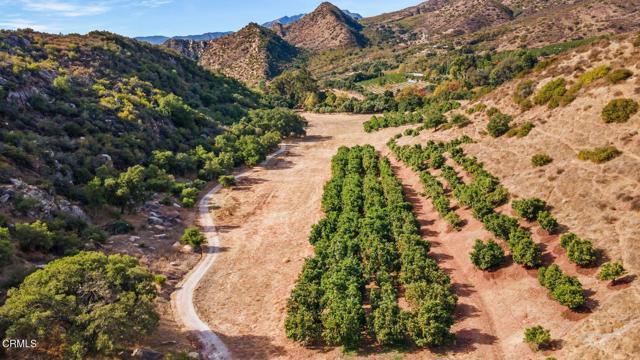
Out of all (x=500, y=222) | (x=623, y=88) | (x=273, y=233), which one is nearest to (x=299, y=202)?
(x=273, y=233)

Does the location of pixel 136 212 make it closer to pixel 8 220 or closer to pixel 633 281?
pixel 8 220

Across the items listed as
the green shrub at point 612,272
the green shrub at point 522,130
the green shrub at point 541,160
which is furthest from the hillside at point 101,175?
the green shrub at point 522,130

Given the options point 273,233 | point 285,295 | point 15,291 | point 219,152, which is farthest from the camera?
point 219,152

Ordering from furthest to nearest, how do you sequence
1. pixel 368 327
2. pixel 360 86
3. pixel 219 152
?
pixel 360 86, pixel 219 152, pixel 368 327

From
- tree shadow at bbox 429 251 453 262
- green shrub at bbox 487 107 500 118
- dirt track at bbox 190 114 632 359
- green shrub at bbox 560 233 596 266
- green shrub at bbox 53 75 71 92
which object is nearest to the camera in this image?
dirt track at bbox 190 114 632 359

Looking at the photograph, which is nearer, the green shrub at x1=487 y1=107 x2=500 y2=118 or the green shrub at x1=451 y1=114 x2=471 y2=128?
→ the green shrub at x1=487 y1=107 x2=500 y2=118

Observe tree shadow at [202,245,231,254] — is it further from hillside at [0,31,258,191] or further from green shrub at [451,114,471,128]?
green shrub at [451,114,471,128]

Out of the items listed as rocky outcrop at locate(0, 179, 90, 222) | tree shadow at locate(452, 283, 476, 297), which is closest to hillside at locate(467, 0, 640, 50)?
tree shadow at locate(452, 283, 476, 297)
